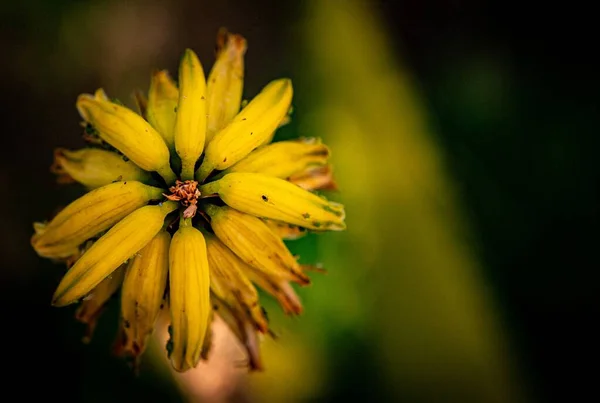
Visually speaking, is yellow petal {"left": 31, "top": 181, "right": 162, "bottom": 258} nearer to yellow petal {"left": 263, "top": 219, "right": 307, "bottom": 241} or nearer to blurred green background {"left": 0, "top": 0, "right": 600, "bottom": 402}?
yellow petal {"left": 263, "top": 219, "right": 307, "bottom": 241}

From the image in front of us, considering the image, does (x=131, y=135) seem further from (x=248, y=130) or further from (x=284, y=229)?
(x=284, y=229)

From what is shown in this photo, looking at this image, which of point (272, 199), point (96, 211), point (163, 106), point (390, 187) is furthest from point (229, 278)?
point (390, 187)

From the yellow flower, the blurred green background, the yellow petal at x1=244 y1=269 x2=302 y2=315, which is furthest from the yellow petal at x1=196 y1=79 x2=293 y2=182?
the blurred green background

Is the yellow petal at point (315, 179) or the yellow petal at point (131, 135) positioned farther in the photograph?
the yellow petal at point (315, 179)

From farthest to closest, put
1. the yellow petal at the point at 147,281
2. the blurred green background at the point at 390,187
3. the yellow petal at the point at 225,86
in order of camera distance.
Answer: the blurred green background at the point at 390,187 < the yellow petal at the point at 225,86 < the yellow petal at the point at 147,281

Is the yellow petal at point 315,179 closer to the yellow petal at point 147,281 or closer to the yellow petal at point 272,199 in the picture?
the yellow petal at point 272,199

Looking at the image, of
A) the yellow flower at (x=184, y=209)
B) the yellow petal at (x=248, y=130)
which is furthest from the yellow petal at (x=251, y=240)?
the yellow petal at (x=248, y=130)

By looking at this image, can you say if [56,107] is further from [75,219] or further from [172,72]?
[75,219]
